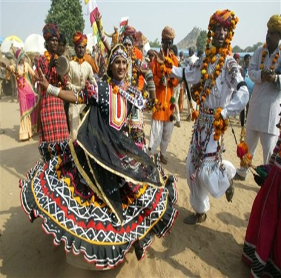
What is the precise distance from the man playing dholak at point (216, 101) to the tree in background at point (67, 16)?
3930 cm

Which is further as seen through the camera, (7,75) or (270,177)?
(7,75)

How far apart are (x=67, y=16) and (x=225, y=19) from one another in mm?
41303

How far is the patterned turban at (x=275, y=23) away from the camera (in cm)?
366

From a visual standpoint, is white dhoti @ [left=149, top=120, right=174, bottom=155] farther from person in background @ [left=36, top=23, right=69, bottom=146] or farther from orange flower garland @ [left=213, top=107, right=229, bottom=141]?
orange flower garland @ [left=213, top=107, right=229, bottom=141]

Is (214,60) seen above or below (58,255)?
above

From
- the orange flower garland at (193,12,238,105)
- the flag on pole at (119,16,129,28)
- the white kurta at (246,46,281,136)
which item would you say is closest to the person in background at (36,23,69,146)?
the orange flower garland at (193,12,238,105)

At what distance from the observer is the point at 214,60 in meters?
3.11

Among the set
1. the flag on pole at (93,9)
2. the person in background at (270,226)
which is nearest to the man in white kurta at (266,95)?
the person in background at (270,226)

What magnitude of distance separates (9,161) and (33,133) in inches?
66.5

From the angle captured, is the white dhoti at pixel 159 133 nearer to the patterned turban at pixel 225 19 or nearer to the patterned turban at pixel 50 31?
the patterned turban at pixel 50 31

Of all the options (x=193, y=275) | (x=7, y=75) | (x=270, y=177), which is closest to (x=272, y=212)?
(x=270, y=177)

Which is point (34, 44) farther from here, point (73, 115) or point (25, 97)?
point (73, 115)

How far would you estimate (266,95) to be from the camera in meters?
4.29

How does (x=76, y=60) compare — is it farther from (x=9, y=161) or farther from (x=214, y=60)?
(x=214, y=60)
